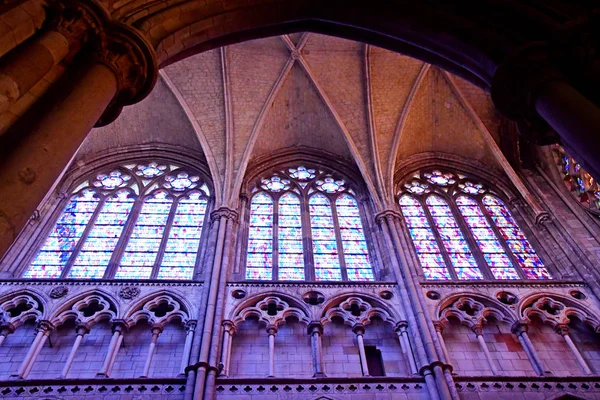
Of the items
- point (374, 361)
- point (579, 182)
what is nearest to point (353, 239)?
point (374, 361)

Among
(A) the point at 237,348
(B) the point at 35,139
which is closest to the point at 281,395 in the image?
(A) the point at 237,348

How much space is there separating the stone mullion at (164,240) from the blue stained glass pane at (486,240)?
6.74 metres

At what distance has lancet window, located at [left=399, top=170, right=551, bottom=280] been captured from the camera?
11406 millimetres

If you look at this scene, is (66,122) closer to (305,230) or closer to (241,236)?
(241,236)

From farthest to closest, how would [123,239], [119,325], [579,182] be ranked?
[579,182]
[123,239]
[119,325]

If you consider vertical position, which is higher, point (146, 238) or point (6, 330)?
point (146, 238)

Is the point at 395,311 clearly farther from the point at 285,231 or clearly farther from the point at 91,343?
the point at 91,343

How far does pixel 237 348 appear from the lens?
8.96 metres

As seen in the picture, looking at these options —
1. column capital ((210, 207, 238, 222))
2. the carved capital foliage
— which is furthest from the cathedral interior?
column capital ((210, 207, 238, 222))

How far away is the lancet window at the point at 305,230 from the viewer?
11047 mm

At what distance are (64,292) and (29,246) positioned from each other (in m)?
2.06

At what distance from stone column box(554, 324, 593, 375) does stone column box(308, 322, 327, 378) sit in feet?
13.4

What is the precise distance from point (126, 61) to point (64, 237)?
6972 mm

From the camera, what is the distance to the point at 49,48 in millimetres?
4863
